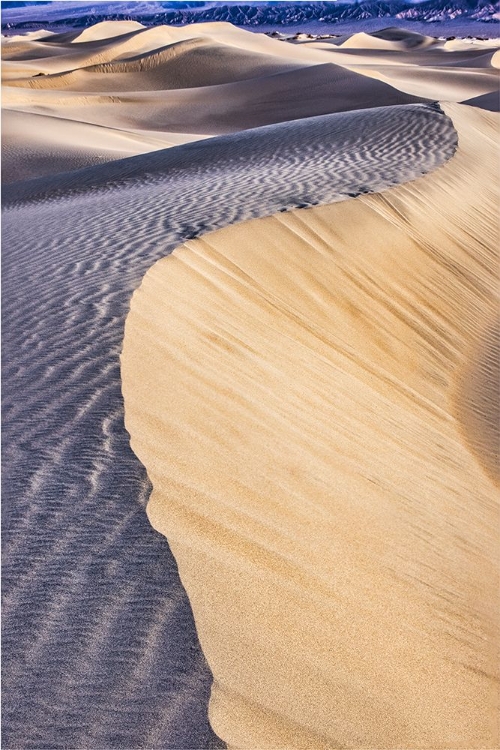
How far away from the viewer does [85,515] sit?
119 inches

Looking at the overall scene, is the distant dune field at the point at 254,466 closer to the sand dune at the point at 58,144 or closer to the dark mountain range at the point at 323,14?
the sand dune at the point at 58,144

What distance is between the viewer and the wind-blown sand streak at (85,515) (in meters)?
2.30

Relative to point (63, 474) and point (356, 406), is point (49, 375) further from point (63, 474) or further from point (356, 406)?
point (356, 406)

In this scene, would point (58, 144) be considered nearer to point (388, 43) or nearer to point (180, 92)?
point (180, 92)

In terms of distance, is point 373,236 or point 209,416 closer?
point 209,416

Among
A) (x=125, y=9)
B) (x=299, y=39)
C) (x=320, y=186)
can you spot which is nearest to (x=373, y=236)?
(x=320, y=186)

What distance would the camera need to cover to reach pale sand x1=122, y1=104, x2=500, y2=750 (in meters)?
2.51

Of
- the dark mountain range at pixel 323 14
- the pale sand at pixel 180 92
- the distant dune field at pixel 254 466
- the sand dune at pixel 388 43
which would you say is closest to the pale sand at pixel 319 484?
the distant dune field at pixel 254 466

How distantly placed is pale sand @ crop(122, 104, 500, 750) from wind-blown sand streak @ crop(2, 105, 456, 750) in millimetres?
101

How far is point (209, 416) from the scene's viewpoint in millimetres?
3736

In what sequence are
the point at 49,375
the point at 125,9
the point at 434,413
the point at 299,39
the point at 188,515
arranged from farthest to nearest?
the point at 125,9 < the point at 299,39 < the point at 434,413 < the point at 49,375 < the point at 188,515

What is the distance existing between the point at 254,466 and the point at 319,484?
337 mm

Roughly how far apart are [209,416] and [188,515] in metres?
0.83

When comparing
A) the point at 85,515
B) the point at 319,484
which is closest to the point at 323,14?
the point at 319,484
